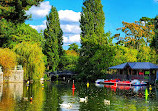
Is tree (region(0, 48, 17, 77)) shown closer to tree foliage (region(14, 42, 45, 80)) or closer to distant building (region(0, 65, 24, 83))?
distant building (region(0, 65, 24, 83))

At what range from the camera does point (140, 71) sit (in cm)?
6253

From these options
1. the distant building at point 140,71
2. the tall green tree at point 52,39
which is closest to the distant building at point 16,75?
the distant building at point 140,71

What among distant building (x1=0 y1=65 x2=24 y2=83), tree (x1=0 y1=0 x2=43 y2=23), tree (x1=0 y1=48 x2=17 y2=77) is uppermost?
tree (x1=0 y1=0 x2=43 y2=23)

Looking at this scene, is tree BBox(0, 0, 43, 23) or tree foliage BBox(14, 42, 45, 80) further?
tree foliage BBox(14, 42, 45, 80)

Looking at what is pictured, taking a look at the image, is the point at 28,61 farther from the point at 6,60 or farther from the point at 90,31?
the point at 90,31

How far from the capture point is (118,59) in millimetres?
70500

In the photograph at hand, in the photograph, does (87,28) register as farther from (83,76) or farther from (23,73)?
(23,73)

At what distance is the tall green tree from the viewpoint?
78.7m

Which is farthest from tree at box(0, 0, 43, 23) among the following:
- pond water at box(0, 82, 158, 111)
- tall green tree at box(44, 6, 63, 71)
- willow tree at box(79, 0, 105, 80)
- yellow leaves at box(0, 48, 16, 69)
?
tall green tree at box(44, 6, 63, 71)

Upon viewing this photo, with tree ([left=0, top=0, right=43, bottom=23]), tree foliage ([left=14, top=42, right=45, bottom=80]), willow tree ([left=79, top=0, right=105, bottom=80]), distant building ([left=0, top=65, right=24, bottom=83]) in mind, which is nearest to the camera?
tree ([left=0, top=0, right=43, bottom=23])

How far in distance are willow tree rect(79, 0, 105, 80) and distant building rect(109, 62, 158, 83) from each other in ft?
30.4

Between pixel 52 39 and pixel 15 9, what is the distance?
46571 mm

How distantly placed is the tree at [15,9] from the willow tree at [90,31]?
36162mm

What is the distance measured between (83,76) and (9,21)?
39887 mm
